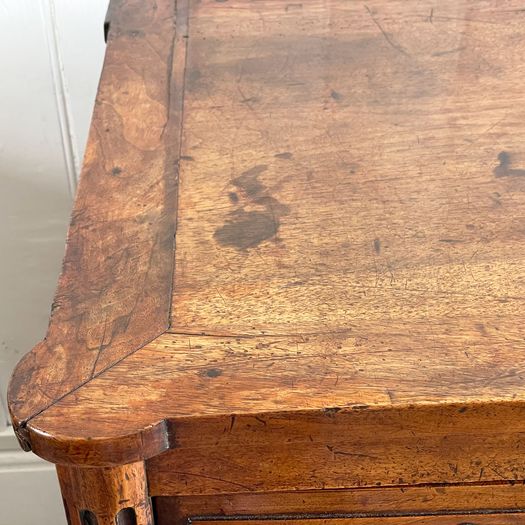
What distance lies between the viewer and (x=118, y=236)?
2.21 feet

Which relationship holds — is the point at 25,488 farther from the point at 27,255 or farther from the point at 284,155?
the point at 284,155

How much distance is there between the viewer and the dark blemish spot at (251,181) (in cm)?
72

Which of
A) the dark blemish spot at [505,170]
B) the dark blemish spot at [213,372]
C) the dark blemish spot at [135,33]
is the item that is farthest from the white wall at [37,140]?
the dark blemish spot at [213,372]

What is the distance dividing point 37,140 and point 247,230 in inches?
25.3

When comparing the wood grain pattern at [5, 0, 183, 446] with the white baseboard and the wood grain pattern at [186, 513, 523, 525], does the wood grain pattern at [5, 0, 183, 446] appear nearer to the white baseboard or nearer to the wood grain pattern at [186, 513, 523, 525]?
the wood grain pattern at [186, 513, 523, 525]

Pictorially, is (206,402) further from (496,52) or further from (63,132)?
(63,132)

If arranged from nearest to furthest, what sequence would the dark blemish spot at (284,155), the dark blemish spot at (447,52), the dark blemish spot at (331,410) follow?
the dark blemish spot at (331,410), the dark blemish spot at (284,155), the dark blemish spot at (447,52)

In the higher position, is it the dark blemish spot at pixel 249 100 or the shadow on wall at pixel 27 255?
the dark blemish spot at pixel 249 100

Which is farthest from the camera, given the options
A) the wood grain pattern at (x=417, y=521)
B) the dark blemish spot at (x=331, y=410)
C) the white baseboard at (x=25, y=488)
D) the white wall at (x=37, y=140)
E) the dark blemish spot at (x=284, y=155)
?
the white baseboard at (x=25, y=488)

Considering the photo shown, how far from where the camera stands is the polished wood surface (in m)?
0.54

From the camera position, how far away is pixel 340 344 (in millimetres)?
573

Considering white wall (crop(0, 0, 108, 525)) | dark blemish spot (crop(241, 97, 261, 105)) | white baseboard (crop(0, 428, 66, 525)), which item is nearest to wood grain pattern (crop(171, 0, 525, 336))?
dark blemish spot (crop(241, 97, 261, 105))

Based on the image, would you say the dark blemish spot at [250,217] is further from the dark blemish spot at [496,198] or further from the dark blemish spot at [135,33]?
the dark blemish spot at [135,33]

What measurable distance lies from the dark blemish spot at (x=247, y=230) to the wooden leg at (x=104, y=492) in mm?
188
